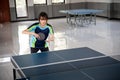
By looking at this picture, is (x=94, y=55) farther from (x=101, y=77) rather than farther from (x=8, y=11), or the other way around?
(x=8, y=11)

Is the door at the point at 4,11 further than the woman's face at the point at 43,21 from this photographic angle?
Yes

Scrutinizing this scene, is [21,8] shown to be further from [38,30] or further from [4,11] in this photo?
[38,30]

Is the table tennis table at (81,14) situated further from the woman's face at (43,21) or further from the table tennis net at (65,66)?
the table tennis net at (65,66)

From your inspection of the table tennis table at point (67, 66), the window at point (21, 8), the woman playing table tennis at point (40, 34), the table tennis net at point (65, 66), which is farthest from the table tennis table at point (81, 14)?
the table tennis net at point (65, 66)

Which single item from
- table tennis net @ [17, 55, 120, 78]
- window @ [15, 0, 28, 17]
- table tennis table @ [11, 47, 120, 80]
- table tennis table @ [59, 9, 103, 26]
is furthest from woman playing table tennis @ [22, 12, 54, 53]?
window @ [15, 0, 28, 17]

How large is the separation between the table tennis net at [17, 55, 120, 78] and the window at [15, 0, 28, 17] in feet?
38.2

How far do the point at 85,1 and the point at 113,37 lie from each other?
28.1ft

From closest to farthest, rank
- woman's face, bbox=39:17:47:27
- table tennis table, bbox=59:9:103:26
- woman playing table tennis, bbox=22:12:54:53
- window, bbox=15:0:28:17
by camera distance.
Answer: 1. woman's face, bbox=39:17:47:27
2. woman playing table tennis, bbox=22:12:54:53
3. table tennis table, bbox=59:9:103:26
4. window, bbox=15:0:28:17

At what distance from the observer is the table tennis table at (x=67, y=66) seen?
299cm

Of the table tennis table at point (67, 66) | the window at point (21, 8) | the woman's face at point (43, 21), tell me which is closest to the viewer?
the table tennis table at point (67, 66)

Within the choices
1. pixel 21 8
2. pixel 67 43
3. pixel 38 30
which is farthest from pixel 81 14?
pixel 38 30

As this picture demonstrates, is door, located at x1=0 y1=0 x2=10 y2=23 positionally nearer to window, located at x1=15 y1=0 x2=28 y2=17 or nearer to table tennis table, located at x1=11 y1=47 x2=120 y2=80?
window, located at x1=15 y1=0 x2=28 y2=17

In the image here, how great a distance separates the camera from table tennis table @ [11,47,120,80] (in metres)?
2.99

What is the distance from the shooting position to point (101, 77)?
2.92 meters
